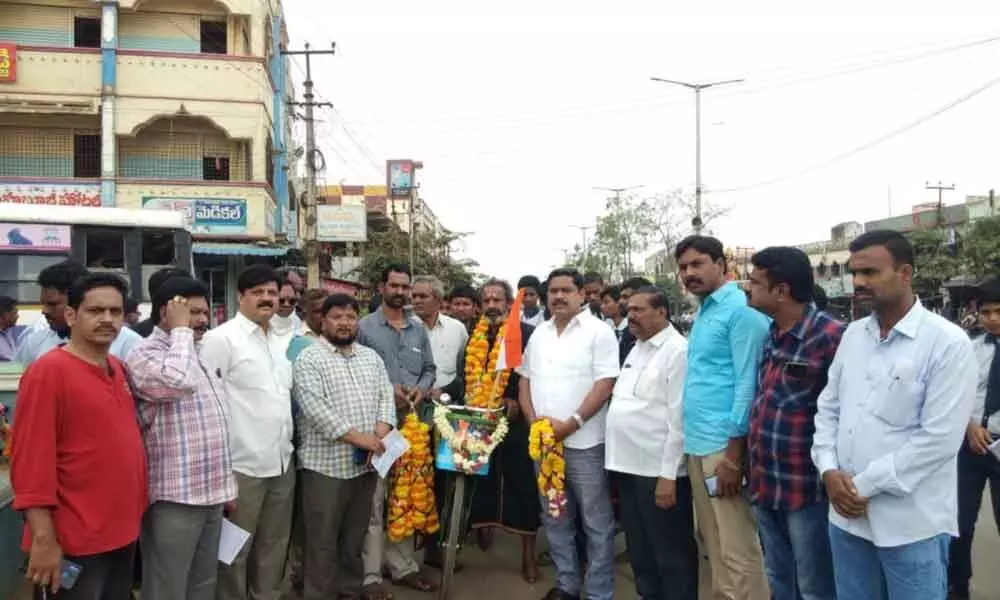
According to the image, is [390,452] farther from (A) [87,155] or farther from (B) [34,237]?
(A) [87,155]

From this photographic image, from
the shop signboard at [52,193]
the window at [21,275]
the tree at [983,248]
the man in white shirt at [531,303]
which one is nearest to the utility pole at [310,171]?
the shop signboard at [52,193]

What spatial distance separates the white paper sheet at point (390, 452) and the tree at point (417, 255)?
1043 inches

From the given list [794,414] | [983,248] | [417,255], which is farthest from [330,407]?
[983,248]

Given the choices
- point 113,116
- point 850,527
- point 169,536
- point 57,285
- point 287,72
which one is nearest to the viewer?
point 850,527

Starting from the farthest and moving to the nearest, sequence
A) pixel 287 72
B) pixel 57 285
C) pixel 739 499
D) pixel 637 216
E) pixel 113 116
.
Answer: pixel 637 216 → pixel 287 72 → pixel 113 116 → pixel 57 285 → pixel 739 499

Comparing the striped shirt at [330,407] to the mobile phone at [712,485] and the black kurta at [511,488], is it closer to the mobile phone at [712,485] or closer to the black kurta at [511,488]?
the black kurta at [511,488]

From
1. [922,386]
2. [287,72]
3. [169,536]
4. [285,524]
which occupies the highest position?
[287,72]

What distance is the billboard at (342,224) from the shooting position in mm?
26578

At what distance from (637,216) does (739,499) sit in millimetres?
37990

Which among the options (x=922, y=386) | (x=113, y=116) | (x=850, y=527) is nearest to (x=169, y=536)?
(x=850, y=527)

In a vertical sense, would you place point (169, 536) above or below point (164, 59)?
below

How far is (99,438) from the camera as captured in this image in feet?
9.58

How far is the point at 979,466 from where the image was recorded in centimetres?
453

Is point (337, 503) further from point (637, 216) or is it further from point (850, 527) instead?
point (637, 216)
